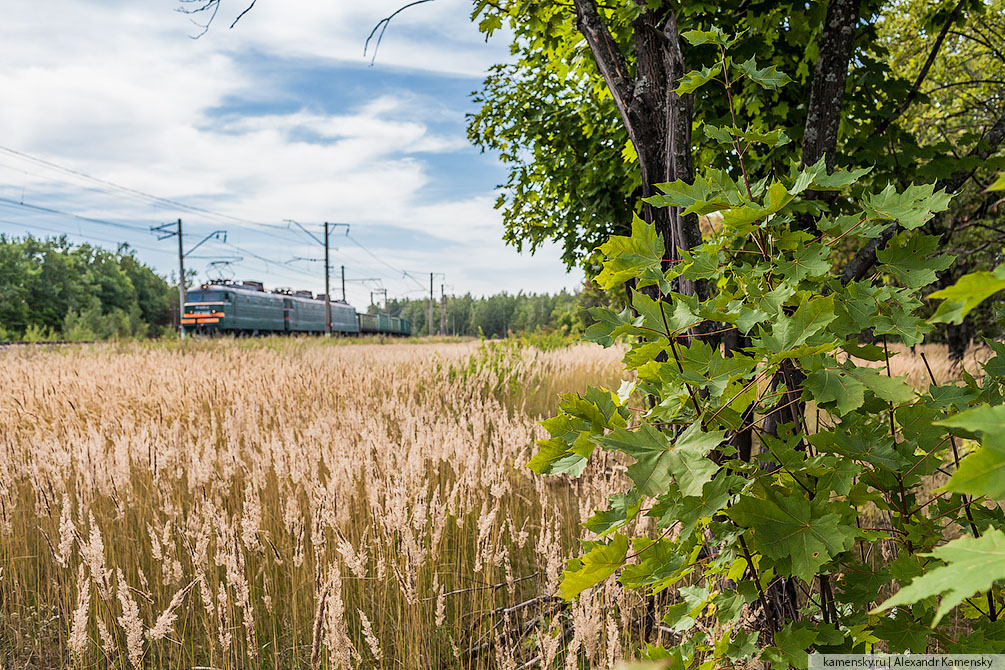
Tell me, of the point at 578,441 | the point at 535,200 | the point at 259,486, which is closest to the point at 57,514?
the point at 259,486

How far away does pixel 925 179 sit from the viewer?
2590mm

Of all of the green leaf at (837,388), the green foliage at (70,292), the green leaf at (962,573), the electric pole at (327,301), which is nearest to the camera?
the green leaf at (962,573)

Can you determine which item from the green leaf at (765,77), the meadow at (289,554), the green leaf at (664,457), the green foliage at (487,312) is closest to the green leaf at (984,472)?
the green leaf at (664,457)

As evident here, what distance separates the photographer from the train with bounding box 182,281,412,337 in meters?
28.1

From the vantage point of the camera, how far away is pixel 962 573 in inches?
21.2

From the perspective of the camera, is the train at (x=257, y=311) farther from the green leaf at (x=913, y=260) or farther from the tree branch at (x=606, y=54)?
the green leaf at (x=913, y=260)

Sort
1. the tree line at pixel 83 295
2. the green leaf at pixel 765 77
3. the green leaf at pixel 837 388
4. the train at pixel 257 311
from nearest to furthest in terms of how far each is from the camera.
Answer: the green leaf at pixel 837 388, the green leaf at pixel 765 77, the train at pixel 257 311, the tree line at pixel 83 295

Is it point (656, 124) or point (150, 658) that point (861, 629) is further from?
point (150, 658)

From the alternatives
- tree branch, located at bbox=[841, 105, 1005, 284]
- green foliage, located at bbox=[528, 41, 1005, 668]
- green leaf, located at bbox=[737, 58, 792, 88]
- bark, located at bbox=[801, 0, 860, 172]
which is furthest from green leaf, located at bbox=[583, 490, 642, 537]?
bark, located at bbox=[801, 0, 860, 172]

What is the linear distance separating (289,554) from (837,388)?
2.54 m

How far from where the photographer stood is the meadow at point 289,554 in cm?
201

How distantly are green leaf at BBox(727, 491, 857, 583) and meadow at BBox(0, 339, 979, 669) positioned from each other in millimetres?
811

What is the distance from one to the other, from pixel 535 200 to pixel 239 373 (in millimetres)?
4024

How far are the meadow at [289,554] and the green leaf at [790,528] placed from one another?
81 centimetres
